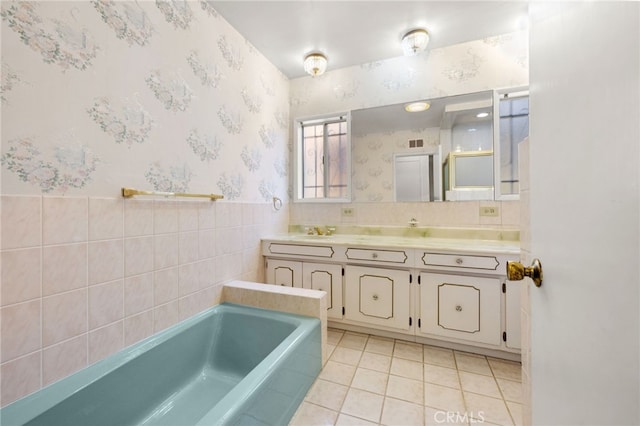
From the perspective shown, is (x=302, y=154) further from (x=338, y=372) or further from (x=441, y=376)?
(x=441, y=376)

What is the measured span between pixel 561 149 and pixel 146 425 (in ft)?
5.92

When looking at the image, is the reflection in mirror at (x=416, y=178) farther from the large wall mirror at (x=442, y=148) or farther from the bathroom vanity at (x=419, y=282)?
the bathroom vanity at (x=419, y=282)

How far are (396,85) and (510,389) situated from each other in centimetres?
245

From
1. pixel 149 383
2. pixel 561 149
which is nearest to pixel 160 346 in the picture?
pixel 149 383

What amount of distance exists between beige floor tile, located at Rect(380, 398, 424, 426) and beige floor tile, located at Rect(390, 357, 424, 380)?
244 mm

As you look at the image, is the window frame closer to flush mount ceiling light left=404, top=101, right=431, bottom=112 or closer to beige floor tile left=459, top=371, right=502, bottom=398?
flush mount ceiling light left=404, top=101, right=431, bottom=112

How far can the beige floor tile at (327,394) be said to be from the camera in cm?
137

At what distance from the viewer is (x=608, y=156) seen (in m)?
0.32

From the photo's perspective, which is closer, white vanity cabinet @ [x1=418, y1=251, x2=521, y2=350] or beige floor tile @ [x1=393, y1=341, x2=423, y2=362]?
white vanity cabinet @ [x1=418, y1=251, x2=521, y2=350]

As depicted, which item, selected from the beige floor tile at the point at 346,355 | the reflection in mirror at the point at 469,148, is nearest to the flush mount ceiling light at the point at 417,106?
the reflection in mirror at the point at 469,148

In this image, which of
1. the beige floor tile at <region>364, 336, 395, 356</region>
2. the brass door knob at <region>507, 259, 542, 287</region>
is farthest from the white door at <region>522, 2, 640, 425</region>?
the beige floor tile at <region>364, 336, 395, 356</region>

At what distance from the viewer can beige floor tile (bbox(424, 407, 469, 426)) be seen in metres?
1.25

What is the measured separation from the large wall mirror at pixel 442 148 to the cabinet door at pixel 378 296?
0.79m

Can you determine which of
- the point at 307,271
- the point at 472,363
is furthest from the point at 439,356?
the point at 307,271
